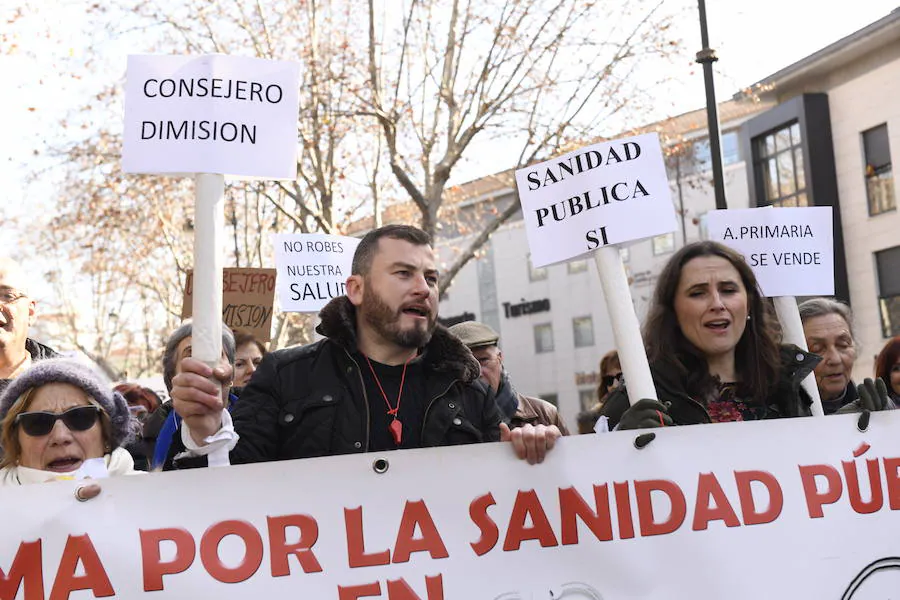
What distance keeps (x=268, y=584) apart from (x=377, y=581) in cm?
25

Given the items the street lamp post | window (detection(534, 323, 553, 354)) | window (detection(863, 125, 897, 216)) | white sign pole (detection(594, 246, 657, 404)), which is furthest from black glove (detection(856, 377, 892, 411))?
window (detection(534, 323, 553, 354))

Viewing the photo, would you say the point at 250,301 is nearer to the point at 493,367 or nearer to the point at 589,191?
the point at 493,367

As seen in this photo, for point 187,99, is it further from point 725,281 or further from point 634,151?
point 725,281

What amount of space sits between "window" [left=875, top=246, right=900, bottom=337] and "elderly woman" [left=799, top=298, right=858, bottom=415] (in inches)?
909

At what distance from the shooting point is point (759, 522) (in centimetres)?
284

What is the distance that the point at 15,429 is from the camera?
304 centimetres

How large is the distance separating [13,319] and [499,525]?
7.41 feet

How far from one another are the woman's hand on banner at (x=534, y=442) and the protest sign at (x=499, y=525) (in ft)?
0.10

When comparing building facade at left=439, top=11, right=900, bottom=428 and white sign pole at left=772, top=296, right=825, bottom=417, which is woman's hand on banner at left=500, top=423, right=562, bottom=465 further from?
building facade at left=439, top=11, right=900, bottom=428

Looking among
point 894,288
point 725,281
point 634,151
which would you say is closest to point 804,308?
point 725,281

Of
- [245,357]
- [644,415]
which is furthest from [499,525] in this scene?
[245,357]

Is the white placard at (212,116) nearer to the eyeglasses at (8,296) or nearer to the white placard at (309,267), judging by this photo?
the eyeglasses at (8,296)

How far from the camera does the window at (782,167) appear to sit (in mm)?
28875

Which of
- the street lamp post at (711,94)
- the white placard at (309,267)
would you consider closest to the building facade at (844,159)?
the street lamp post at (711,94)
